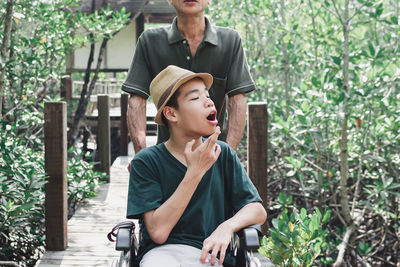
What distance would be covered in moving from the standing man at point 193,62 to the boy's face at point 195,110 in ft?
2.62

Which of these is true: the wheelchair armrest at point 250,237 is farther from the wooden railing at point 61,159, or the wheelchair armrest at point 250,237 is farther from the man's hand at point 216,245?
the wooden railing at point 61,159

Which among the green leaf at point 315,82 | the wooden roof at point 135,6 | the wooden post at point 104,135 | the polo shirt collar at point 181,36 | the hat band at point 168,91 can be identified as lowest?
the wooden post at point 104,135

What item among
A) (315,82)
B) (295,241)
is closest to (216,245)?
(295,241)

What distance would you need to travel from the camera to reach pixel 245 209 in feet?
7.07

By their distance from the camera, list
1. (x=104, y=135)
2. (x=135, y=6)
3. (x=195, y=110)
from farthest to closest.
A: (x=135, y=6)
(x=104, y=135)
(x=195, y=110)

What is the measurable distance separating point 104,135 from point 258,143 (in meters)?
3.46

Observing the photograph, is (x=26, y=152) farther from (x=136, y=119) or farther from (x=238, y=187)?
(x=238, y=187)

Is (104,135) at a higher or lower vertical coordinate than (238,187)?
lower

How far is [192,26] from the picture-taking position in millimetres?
2951

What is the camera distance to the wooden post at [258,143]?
154 inches

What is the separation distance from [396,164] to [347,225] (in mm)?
1035

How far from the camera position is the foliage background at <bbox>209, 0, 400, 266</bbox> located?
4.87 m

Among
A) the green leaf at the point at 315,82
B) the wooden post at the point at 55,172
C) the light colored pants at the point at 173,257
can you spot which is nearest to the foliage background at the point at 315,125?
the green leaf at the point at 315,82

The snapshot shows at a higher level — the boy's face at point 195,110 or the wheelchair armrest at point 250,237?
the boy's face at point 195,110
